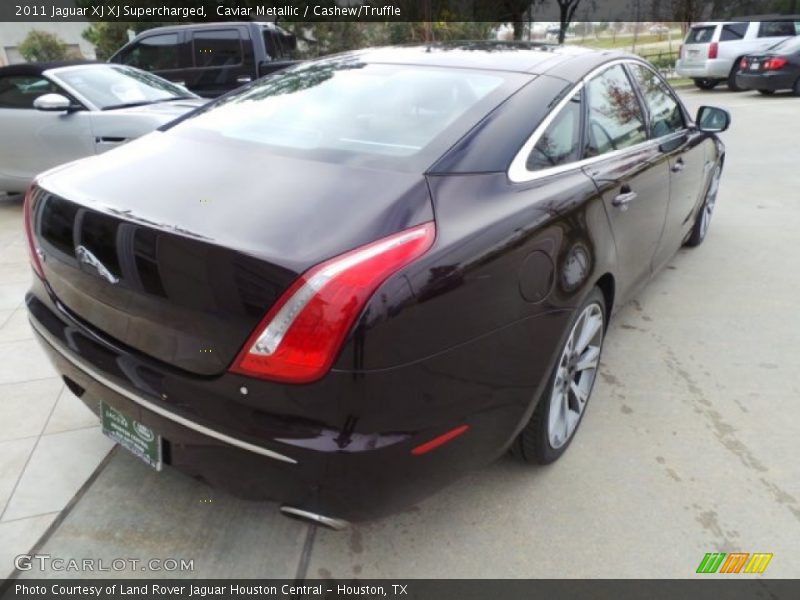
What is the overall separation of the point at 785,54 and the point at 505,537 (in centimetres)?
1529

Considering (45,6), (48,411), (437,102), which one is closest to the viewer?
(437,102)

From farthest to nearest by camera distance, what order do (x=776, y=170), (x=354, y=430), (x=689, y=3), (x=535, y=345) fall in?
(x=689, y=3), (x=776, y=170), (x=535, y=345), (x=354, y=430)

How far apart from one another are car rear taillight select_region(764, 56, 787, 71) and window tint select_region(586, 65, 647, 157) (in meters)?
13.4

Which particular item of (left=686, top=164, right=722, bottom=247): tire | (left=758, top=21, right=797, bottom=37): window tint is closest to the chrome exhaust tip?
(left=686, top=164, right=722, bottom=247): tire

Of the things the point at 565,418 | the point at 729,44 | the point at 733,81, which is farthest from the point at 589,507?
the point at 729,44

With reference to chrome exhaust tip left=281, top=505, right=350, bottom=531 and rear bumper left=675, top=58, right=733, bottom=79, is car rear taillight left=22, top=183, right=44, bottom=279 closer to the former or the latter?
chrome exhaust tip left=281, top=505, right=350, bottom=531

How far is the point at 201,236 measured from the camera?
1.57m

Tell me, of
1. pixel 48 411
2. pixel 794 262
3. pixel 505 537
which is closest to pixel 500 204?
pixel 505 537

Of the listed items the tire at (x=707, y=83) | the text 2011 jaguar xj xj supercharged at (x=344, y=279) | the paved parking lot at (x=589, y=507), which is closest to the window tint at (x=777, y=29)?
the tire at (x=707, y=83)

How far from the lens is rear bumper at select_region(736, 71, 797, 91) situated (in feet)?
44.4

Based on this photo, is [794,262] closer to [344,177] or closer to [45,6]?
[344,177]

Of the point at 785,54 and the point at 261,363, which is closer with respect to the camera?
the point at 261,363

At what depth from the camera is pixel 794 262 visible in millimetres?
4520

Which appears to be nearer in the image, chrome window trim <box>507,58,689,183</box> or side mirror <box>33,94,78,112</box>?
chrome window trim <box>507,58,689,183</box>
